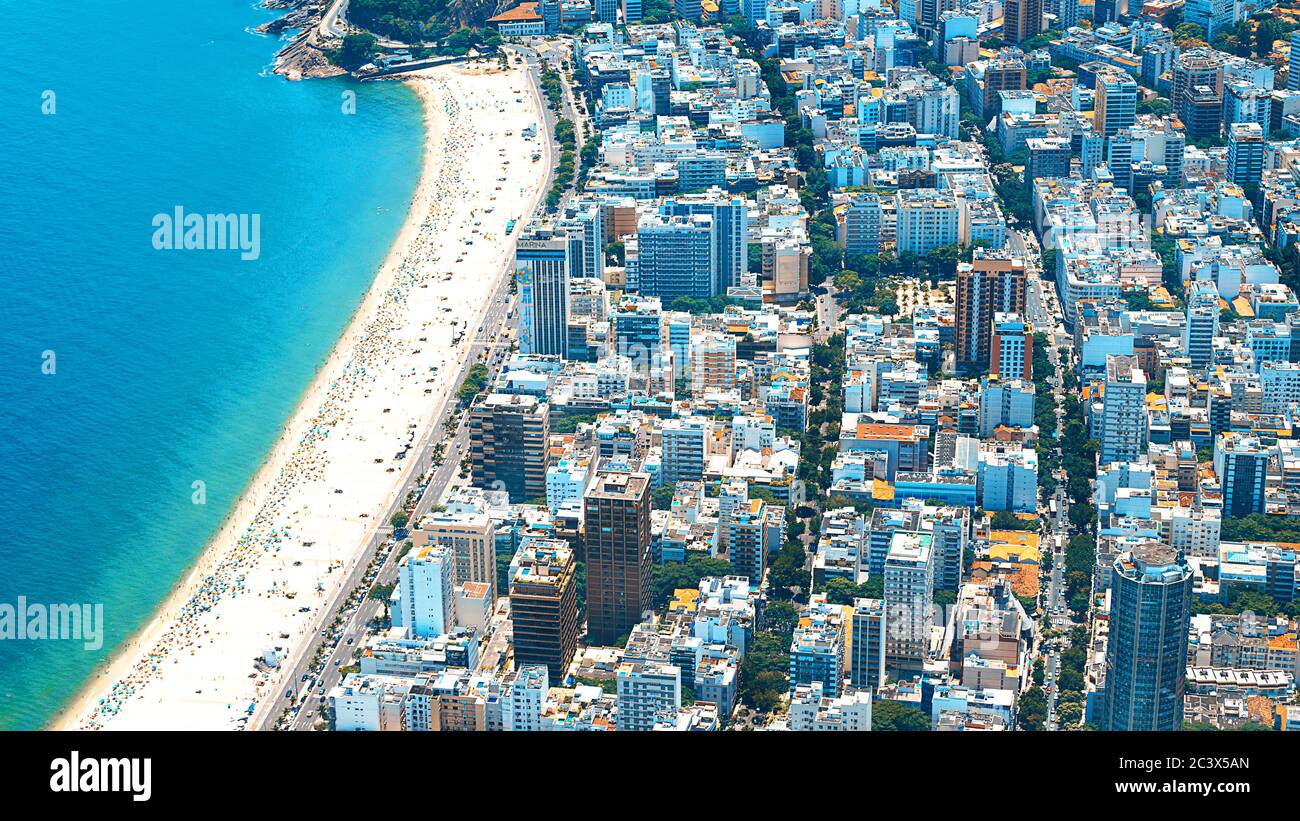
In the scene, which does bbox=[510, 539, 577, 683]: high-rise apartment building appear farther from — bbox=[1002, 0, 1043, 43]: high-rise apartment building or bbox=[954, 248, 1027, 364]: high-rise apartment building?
bbox=[1002, 0, 1043, 43]: high-rise apartment building

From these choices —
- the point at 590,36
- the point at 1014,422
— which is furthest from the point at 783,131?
the point at 1014,422

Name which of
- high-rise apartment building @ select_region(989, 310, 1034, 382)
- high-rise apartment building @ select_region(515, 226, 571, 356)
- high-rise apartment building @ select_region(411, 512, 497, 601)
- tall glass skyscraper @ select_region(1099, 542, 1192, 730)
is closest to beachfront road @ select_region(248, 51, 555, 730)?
high-rise apartment building @ select_region(515, 226, 571, 356)

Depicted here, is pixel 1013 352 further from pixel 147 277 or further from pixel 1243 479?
pixel 147 277

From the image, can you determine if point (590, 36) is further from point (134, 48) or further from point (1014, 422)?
point (1014, 422)

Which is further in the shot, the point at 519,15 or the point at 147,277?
the point at 519,15

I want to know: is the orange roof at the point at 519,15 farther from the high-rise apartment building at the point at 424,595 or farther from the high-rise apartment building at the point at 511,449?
the high-rise apartment building at the point at 424,595

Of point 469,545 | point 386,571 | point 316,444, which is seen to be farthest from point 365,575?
point 316,444
